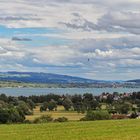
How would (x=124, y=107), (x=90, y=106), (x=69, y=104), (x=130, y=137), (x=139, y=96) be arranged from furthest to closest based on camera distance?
(x=139, y=96) → (x=69, y=104) → (x=90, y=106) → (x=124, y=107) → (x=130, y=137)

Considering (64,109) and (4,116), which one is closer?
(4,116)

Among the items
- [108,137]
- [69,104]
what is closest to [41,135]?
[108,137]

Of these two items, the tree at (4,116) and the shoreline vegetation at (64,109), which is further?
the tree at (4,116)

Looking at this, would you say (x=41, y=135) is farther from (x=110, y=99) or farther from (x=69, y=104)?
(x=110, y=99)

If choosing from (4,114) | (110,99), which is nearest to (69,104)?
(110,99)

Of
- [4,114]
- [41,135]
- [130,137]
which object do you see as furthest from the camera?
[4,114]

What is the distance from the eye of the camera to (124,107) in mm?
88938

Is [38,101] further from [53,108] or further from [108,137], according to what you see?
[108,137]

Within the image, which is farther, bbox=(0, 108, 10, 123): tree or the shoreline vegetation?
bbox=(0, 108, 10, 123): tree

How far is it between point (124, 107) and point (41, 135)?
220 ft

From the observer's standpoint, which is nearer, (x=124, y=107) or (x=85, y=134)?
(x=85, y=134)

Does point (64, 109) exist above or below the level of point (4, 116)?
below

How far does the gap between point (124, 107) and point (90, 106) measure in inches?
853

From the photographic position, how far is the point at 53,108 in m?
115
